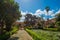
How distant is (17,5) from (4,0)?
5.17 m

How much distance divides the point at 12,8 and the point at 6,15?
7.40 ft

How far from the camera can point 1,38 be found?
19.8m

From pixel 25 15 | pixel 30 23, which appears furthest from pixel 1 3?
pixel 25 15

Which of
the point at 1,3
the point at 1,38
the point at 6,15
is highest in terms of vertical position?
the point at 1,3

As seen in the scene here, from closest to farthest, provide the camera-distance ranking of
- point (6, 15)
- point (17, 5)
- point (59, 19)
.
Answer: point (6, 15) < point (17, 5) < point (59, 19)

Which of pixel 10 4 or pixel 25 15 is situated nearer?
pixel 10 4

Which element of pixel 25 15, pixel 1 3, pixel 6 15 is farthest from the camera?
pixel 25 15

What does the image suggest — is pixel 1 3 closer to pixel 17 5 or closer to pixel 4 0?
pixel 4 0

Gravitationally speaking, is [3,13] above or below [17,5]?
below

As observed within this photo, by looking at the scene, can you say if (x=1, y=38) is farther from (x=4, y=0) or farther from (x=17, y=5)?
(x=17, y=5)

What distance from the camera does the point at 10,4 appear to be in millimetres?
27000

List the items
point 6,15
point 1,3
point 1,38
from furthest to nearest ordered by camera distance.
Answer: point 6,15 < point 1,3 < point 1,38

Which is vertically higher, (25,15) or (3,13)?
(25,15)

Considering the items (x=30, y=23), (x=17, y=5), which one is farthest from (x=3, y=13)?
(x=30, y=23)
